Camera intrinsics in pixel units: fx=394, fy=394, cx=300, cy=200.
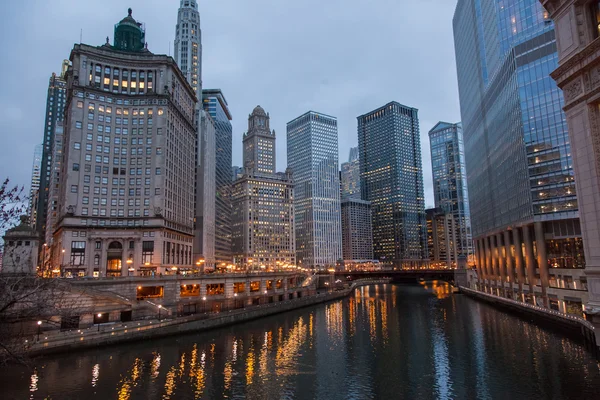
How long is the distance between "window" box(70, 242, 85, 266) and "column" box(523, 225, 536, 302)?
111086 millimetres

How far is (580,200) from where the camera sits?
104ft

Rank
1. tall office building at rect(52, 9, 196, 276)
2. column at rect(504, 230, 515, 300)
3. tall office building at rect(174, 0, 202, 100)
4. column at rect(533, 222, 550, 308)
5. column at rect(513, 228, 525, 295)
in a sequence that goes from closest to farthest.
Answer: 1. column at rect(533, 222, 550, 308)
2. column at rect(513, 228, 525, 295)
3. tall office building at rect(52, 9, 196, 276)
4. column at rect(504, 230, 515, 300)
5. tall office building at rect(174, 0, 202, 100)

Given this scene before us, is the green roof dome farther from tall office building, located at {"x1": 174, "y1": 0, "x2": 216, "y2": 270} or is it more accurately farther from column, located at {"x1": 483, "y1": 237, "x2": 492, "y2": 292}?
column, located at {"x1": 483, "y1": 237, "x2": 492, "y2": 292}

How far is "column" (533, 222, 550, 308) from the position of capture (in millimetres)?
86188

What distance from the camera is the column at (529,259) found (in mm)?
93375

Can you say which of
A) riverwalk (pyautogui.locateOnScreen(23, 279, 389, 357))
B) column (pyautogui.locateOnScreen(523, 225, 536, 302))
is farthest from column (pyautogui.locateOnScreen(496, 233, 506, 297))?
riverwalk (pyautogui.locateOnScreen(23, 279, 389, 357))

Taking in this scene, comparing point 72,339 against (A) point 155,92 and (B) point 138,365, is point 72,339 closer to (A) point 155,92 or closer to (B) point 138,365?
(B) point 138,365

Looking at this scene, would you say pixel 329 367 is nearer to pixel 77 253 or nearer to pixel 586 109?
pixel 586 109

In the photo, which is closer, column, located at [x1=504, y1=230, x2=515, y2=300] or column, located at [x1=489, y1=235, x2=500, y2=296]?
column, located at [x1=504, y1=230, x2=515, y2=300]

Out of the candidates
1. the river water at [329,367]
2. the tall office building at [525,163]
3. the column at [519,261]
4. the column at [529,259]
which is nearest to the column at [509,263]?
the tall office building at [525,163]

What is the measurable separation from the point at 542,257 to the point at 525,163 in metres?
22.6

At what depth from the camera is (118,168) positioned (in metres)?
109

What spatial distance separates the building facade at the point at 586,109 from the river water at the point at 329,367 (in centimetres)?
1544

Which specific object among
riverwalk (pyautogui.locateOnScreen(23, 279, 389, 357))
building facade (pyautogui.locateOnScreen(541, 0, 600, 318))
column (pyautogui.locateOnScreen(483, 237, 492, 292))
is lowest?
riverwalk (pyautogui.locateOnScreen(23, 279, 389, 357))
